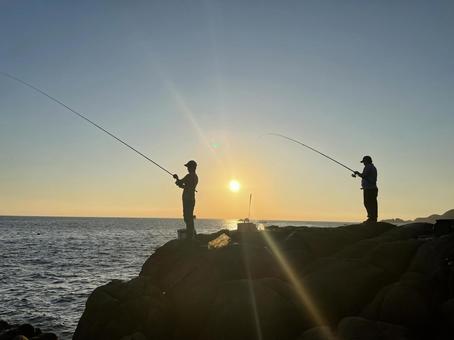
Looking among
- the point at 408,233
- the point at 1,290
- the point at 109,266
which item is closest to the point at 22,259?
the point at 109,266

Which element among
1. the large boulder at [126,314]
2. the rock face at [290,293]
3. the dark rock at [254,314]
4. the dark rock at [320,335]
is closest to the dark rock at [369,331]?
the rock face at [290,293]

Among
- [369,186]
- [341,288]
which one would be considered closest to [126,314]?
[341,288]

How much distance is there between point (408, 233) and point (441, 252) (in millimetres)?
3435

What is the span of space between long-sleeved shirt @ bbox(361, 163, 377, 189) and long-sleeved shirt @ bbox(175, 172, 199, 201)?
6335 millimetres

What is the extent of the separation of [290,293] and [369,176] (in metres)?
6.57

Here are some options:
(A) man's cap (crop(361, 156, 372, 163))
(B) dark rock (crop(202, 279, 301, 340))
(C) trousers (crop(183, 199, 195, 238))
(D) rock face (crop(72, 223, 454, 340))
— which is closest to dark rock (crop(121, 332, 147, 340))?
(D) rock face (crop(72, 223, 454, 340))

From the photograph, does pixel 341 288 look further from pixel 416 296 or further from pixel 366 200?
pixel 366 200

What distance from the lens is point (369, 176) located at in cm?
1617

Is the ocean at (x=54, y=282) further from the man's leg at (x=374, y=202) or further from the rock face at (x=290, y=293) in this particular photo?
the man's leg at (x=374, y=202)

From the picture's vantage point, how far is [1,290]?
31109 millimetres

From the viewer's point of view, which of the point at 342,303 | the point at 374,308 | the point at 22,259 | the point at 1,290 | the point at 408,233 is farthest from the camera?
the point at 22,259

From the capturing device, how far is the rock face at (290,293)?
10000mm

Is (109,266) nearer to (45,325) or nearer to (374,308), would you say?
(45,325)

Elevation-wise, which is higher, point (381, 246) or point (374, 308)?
point (381, 246)
